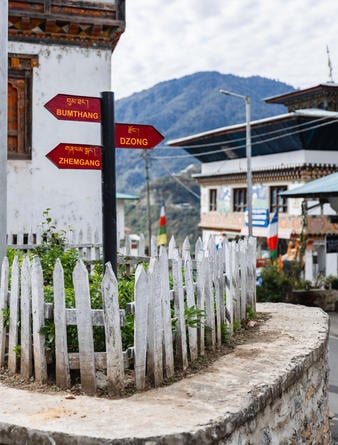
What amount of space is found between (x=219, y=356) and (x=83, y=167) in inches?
79.8

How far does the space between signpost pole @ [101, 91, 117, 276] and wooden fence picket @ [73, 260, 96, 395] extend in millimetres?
975

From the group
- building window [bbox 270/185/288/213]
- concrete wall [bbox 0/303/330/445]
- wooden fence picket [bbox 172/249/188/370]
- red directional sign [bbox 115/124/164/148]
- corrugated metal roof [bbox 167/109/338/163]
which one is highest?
corrugated metal roof [bbox 167/109/338/163]

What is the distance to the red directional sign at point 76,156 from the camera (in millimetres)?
5340

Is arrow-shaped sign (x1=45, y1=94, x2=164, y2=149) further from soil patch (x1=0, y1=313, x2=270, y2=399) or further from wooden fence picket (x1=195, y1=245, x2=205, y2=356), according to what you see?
soil patch (x1=0, y1=313, x2=270, y2=399)

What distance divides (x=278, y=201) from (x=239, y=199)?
443cm

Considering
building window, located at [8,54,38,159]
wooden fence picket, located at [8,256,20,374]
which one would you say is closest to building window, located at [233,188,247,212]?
building window, located at [8,54,38,159]

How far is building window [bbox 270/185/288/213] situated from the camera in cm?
3009

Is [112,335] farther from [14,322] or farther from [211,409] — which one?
[14,322]

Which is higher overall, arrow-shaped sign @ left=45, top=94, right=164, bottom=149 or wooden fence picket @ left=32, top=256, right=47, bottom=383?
arrow-shaped sign @ left=45, top=94, right=164, bottom=149

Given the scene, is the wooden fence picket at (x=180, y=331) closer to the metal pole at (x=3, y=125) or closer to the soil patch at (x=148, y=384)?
the soil patch at (x=148, y=384)

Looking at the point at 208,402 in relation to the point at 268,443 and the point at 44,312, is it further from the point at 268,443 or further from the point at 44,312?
the point at 44,312

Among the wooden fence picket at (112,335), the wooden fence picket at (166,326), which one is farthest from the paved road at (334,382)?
the wooden fence picket at (112,335)

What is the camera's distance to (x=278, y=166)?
99.5 ft

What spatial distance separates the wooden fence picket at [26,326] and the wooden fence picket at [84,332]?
0.54 meters
